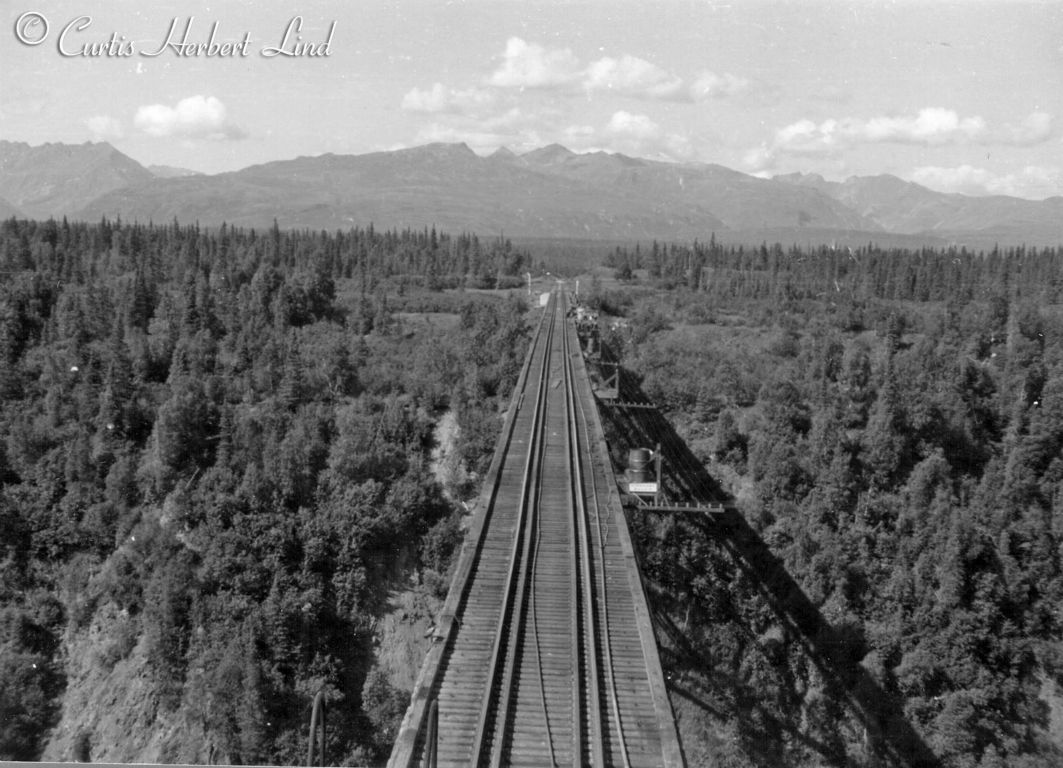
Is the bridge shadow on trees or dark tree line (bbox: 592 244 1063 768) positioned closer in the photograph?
the bridge shadow on trees

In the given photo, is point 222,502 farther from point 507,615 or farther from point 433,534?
point 507,615

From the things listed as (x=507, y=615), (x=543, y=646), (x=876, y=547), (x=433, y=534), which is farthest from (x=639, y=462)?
(x=876, y=547)

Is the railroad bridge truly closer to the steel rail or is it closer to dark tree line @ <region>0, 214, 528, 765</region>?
the steel rail

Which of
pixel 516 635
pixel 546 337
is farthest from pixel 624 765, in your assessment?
pixel 546 337

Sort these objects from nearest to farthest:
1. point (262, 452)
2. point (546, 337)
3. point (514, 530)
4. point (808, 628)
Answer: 1. point (514, 530)
2. point (808, 628)
3. point (262, 452)
4. point (546, 337)

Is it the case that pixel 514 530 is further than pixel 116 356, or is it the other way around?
pixel 116 356

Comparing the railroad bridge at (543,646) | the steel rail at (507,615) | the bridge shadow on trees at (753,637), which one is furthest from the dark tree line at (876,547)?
the railroad bridge at (543,646)

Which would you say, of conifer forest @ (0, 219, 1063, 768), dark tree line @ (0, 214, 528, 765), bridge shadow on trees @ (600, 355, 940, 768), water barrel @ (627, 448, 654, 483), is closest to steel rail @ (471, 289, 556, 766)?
water barrel @ (627, 448, 654, 483)

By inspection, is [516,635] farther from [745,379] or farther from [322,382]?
[745,379]

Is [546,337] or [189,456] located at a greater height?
[546,337]
